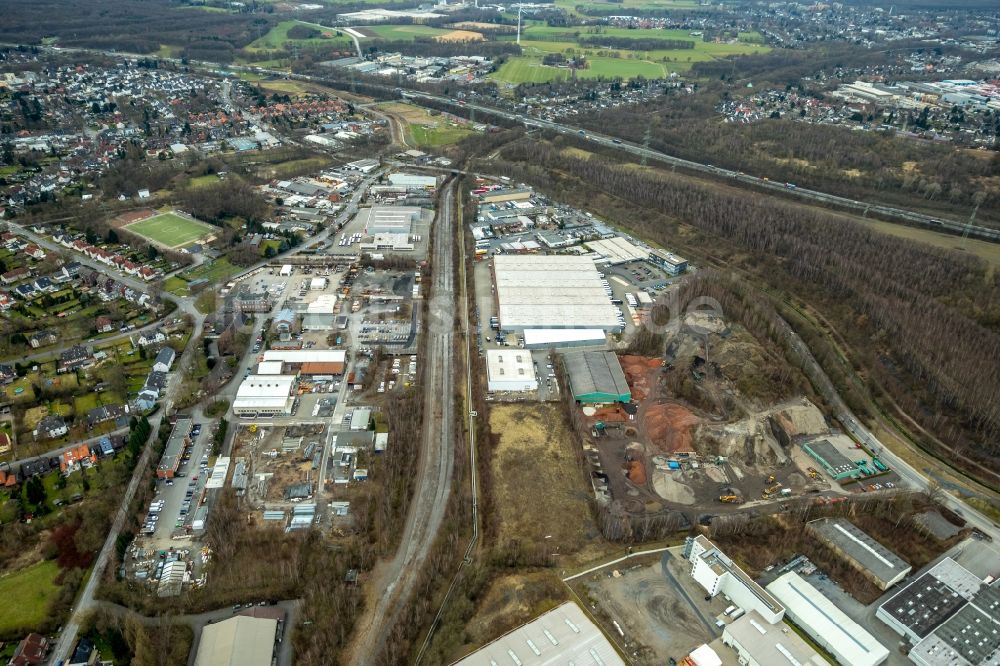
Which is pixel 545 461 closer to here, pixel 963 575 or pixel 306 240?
pixel 963 575

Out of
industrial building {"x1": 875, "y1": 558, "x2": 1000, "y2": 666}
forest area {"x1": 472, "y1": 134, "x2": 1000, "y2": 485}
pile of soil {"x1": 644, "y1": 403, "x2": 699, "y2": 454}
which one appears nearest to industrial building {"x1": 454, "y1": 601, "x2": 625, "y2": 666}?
industrial building {"x1": 875, "y1": 558, "x2": 1000, "y2": 666}

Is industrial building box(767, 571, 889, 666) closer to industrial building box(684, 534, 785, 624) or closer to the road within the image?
industrial building box(684, 534, 785, 624)

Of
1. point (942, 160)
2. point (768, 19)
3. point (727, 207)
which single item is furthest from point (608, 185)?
point (768, 19)

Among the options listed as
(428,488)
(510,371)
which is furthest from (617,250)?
(428,488)

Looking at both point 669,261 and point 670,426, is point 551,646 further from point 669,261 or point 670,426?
point 669,261

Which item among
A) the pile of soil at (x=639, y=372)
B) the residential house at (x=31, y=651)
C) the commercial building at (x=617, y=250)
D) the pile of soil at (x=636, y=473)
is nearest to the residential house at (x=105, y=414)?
the residential house at (x=31, y=651)

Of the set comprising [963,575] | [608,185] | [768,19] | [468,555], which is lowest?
[468,555]

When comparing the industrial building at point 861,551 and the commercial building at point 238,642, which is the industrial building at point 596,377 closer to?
the industrial building at point 861,551
